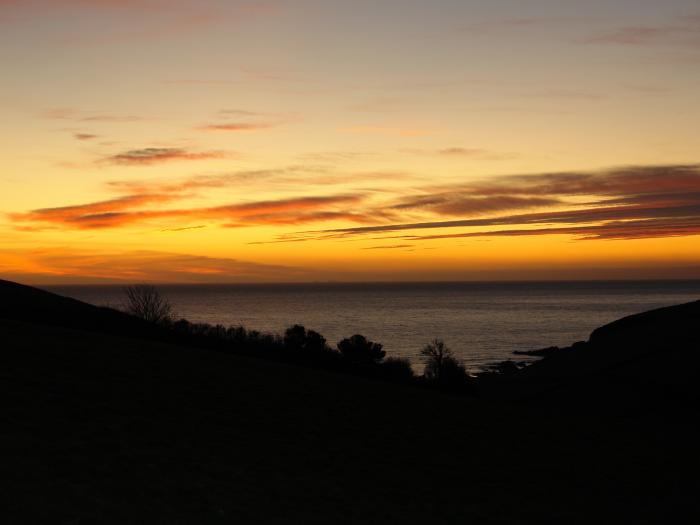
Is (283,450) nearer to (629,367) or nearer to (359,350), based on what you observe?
(629,367)

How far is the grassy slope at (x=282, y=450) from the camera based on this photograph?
1203 cm

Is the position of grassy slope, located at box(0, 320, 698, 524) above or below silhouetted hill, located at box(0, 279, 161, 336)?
below

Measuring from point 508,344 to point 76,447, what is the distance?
4158 inches

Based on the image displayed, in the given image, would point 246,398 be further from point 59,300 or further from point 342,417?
point 59,300

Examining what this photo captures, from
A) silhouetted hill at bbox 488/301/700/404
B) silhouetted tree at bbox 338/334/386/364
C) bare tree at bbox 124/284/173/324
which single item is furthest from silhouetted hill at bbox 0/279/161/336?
silhouetted tree at bbox 338/334/386/364

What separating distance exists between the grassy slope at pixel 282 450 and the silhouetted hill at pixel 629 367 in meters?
14.3

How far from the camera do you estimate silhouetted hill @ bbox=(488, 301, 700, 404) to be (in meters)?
38.4

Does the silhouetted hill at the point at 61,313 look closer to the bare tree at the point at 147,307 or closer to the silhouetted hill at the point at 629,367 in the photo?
the bare tree at the point at 147,307

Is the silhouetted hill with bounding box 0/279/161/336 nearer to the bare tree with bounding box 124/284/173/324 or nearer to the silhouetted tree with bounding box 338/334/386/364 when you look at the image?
the bare tree with bounding box 124/284/173/324

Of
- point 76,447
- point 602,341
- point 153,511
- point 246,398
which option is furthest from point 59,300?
point 602,341

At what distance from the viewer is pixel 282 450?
52.5 ft

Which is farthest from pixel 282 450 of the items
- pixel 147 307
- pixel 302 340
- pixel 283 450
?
pixel 147 307

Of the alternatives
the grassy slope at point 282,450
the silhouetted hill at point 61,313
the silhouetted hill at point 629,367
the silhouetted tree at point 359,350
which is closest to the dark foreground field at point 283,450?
the grassy slope at point 282,450

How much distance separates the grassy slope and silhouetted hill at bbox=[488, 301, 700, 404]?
14306 mm
